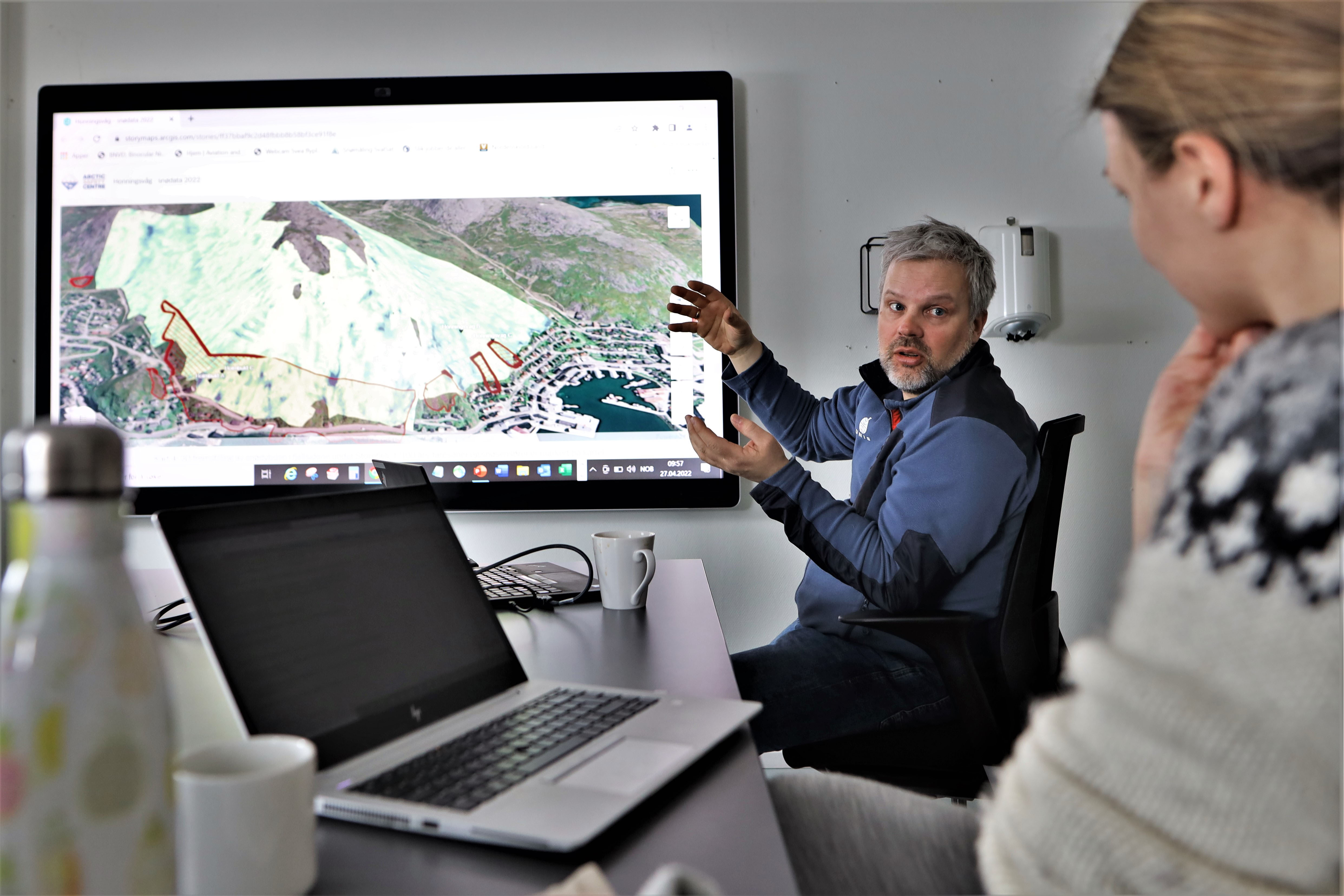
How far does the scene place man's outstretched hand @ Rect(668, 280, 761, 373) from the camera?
1930 millimetres

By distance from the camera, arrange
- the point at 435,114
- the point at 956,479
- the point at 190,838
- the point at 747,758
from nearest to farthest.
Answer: the point at 190,838 < the point at 747,758 < the point at 956,479 < the point at 435,114

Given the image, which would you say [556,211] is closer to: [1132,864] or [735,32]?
[735,32]

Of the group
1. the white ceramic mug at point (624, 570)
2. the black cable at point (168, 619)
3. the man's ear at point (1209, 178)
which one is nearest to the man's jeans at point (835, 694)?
the white ceramic mug at point (624, 570)

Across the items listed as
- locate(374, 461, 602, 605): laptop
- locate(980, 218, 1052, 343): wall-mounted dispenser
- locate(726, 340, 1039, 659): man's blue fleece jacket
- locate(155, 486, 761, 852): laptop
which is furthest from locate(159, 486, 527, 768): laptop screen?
locate(980, 218, 1052, 343): wall-mounted dispenser

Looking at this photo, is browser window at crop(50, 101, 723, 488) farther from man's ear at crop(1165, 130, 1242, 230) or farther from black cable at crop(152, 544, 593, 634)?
man's ear at crop(1165, 130, 1242, 230)

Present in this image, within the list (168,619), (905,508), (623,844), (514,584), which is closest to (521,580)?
(514,584)

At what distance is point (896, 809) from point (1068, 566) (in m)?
1.66

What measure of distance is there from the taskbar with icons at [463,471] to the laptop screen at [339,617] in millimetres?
1268

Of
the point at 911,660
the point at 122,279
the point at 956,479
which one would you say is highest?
the point at 122,279

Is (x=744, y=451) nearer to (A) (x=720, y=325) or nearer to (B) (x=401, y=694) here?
(A) (x=720, y=325)

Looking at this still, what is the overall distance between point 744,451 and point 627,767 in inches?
43.1

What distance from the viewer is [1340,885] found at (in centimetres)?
42

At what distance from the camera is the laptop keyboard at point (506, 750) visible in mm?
528

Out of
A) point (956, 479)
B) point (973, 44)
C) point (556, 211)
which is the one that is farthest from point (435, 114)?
point (956, 479)
